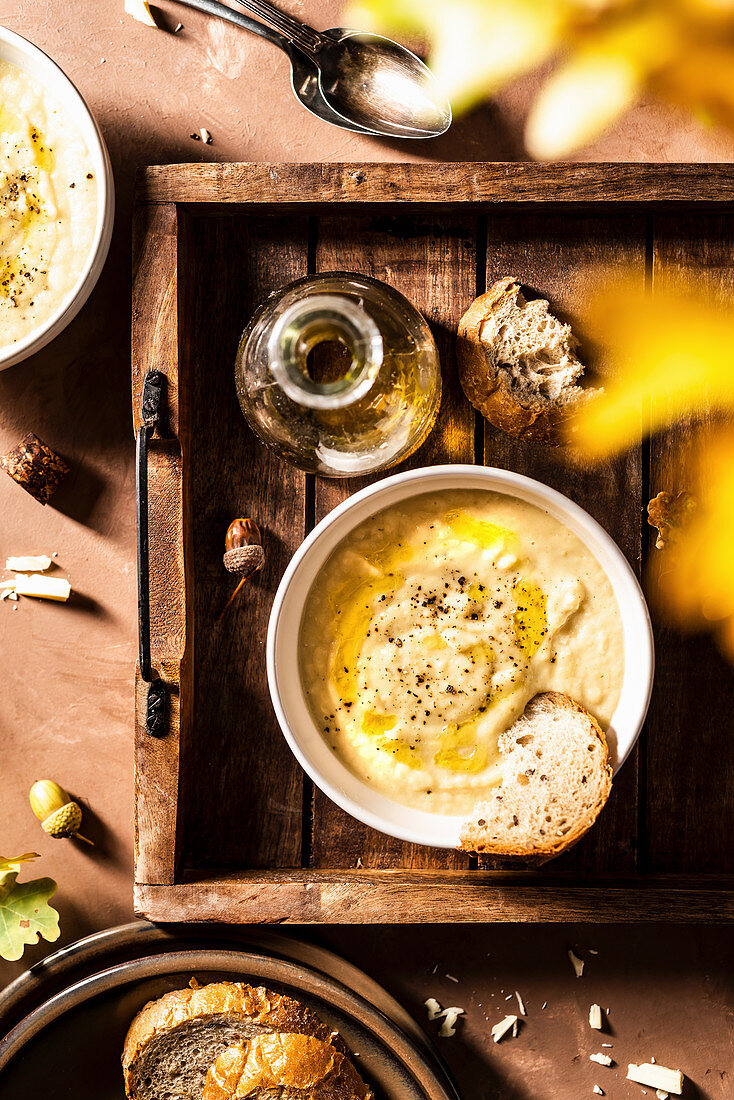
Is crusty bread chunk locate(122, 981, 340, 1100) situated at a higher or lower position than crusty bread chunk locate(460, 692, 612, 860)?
lower

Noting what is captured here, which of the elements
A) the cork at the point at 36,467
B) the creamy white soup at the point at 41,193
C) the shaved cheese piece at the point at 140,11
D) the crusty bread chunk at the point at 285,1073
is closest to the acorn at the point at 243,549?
the cork at the point at 36,467

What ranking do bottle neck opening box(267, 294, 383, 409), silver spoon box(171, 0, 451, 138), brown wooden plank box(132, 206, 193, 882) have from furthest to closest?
silver spoon box(171, 0, 451, 138) < brown wooden plank box(132, 206, 193, 882) < bottle neck opening box(267, 294, 383, 409)

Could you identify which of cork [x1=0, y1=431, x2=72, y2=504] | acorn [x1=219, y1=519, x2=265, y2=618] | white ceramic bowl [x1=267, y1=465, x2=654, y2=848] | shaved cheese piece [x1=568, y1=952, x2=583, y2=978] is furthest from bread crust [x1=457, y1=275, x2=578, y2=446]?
shaved cheese piece [x1=568, y1=952, x2=583, y2=978]

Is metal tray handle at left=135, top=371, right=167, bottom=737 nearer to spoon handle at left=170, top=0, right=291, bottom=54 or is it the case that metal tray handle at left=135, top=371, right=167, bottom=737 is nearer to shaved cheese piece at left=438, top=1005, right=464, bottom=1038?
spoon handle at left=170, top=0, right=291, bottom=54

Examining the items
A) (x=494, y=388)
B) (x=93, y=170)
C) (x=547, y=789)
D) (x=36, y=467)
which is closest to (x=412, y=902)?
(x=547, y=789)

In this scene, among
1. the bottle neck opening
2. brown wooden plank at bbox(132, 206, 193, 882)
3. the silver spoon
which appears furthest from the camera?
the silver spoon

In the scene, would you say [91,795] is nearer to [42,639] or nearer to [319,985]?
[42,639]

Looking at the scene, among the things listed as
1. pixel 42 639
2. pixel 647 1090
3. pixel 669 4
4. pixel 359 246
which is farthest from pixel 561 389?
pixel 647 1090
